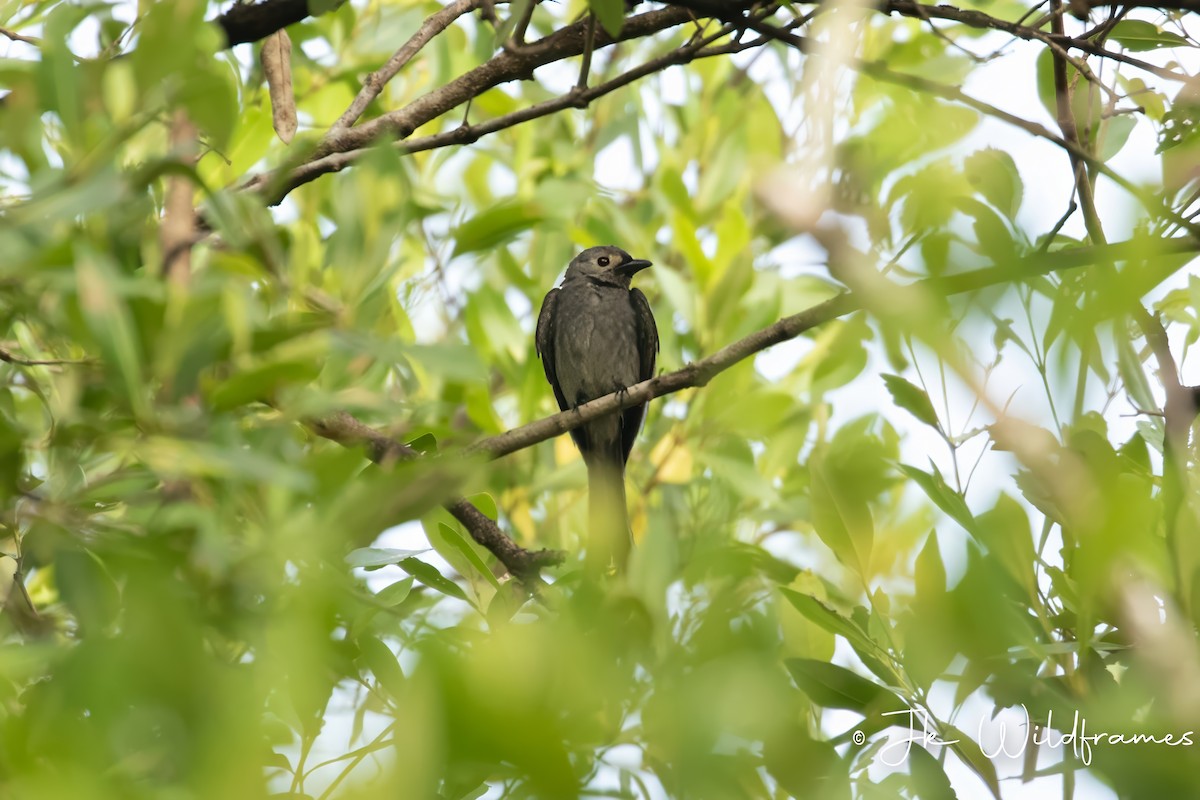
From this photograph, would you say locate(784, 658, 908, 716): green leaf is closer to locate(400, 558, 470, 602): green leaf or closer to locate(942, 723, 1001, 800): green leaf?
locate(942, 723, 1001, 800): green leaf

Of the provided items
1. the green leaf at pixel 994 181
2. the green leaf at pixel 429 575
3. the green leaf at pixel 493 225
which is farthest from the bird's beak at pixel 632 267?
the green leaf at pixel 994 181

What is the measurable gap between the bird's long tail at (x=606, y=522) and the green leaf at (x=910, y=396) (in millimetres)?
568

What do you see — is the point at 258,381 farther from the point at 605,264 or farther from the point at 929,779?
the point at 605,264

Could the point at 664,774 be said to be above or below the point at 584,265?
below

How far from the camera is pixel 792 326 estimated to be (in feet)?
9.56

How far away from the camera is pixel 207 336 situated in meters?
1.42

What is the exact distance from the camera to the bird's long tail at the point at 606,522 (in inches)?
58.7

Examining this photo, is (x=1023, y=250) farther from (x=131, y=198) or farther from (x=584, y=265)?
(x=584, y=265)

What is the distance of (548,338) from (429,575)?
649 cm

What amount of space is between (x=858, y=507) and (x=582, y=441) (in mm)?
5778

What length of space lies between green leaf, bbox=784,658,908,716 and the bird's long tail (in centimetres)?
35

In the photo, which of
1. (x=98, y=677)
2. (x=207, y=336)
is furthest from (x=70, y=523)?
(x=98, y=677)

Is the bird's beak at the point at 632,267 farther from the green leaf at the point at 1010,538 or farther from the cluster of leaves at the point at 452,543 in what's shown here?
the green leaf at the point at 1010,538

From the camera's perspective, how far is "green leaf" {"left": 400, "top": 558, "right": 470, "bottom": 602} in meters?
2.59
